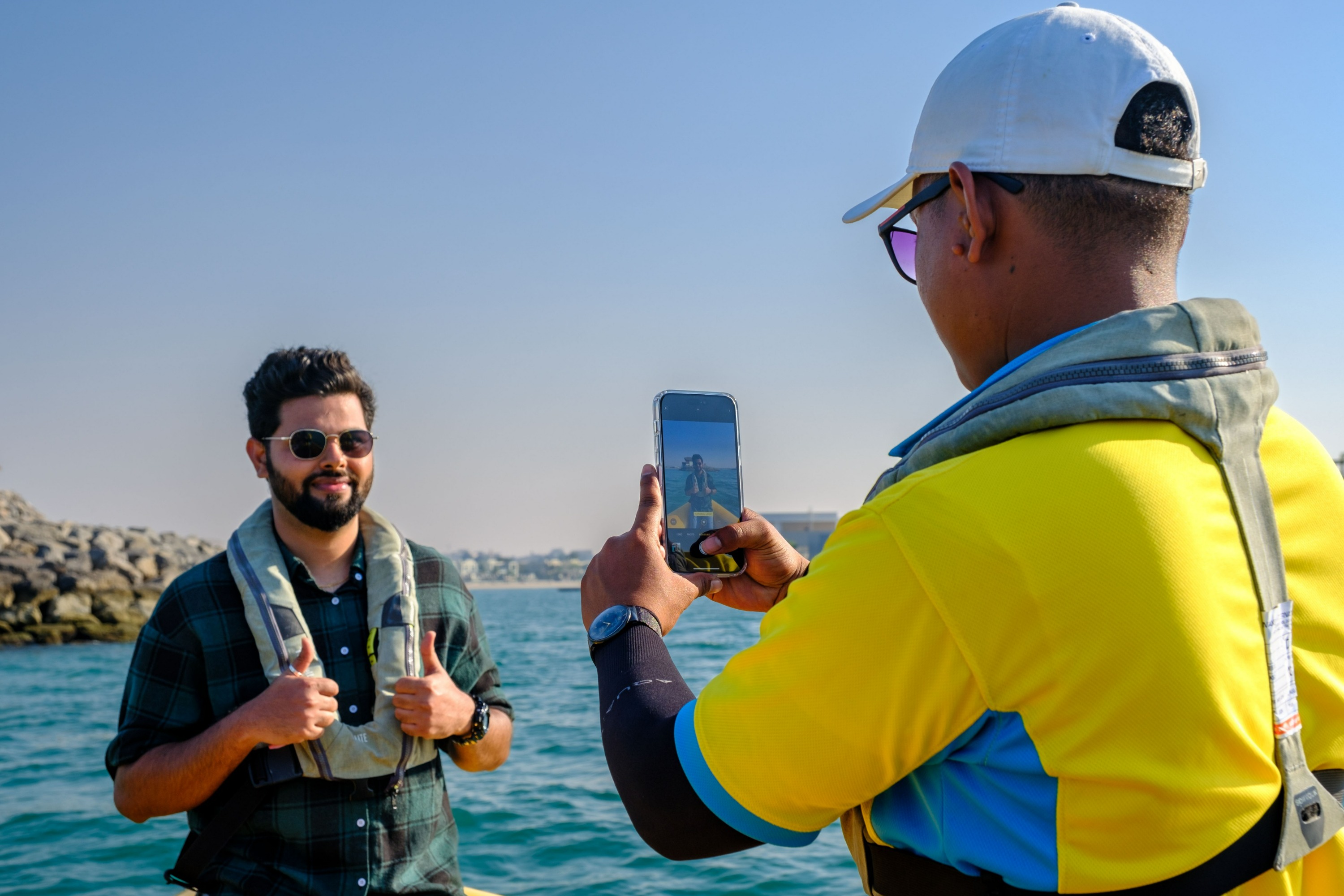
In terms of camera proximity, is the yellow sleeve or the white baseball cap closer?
the yellow sleeve

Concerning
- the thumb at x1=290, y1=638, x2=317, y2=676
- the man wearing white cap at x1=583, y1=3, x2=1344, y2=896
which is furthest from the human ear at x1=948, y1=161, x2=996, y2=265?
the thumb at x1=290, y1=638, x2=317, y2=676

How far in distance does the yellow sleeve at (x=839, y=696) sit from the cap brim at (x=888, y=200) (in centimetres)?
65

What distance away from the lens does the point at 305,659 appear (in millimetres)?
3371

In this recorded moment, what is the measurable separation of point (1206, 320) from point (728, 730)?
845mm

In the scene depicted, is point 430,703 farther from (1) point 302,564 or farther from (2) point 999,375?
(2) point 999,375

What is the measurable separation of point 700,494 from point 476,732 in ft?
5.89

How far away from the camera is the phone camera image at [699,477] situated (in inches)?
86.8

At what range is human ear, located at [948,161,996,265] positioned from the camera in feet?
5.03

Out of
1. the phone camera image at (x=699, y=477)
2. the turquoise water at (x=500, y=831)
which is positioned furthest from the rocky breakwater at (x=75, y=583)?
the phone camera image at (x=699, y=477)

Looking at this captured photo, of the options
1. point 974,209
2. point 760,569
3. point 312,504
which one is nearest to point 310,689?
point 312,504

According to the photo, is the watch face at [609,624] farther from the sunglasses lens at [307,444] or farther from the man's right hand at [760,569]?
the sunglasses lens at [307,444]

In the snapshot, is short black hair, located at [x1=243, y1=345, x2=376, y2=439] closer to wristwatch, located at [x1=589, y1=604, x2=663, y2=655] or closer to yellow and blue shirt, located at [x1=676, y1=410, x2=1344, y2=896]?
wristwatch, located at [x1=589, y1=604, x2=663, y2=655]

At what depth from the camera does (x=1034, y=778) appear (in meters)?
1.27

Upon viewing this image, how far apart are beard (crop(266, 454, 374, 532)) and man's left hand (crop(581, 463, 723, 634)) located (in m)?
2.13
